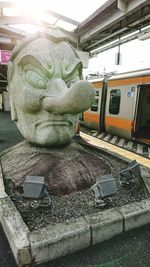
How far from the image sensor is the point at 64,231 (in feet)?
7.11

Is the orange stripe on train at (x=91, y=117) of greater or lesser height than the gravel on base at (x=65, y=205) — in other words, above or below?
above

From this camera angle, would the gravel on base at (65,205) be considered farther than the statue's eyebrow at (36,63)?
No

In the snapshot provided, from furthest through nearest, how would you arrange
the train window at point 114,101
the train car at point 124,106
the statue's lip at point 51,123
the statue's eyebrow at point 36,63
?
the train window at point 114,101 → the train car at point 124,106 → the statue's lip at point 51,123 → the statue's eyebrow at point 36,63

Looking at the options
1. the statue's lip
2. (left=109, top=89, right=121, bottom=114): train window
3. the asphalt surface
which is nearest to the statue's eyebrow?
the statue's lip

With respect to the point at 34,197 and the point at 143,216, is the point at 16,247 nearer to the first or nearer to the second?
the point at 34,197

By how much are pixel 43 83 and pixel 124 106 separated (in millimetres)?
5163

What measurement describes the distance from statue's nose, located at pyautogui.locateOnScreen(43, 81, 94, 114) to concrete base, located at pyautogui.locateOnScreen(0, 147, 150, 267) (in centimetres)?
130

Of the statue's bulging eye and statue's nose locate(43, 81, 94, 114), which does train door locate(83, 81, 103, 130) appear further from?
statue's nose locate(43, 81, 94, 114)

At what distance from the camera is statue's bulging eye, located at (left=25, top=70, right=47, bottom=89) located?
345 centimetres

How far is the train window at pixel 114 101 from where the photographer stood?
27.9 ft

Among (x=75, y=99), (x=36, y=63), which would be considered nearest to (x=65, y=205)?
(x=75, y=99)

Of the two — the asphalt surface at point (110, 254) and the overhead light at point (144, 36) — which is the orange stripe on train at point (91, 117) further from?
the asphalt surface at point (110, 254)

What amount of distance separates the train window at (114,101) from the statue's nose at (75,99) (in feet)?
18.4

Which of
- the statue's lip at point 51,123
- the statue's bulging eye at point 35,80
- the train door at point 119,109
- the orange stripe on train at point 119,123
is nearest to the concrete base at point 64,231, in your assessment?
the statue's lip at point 51,123
